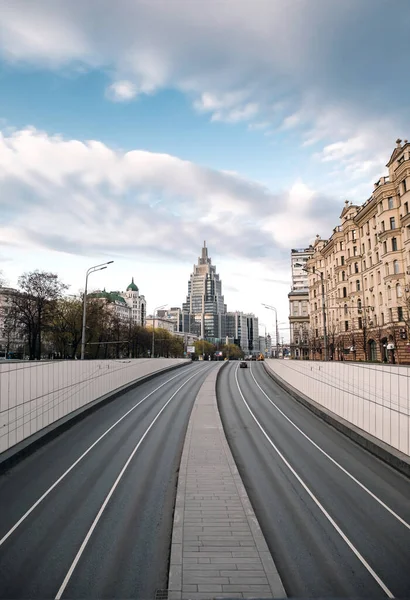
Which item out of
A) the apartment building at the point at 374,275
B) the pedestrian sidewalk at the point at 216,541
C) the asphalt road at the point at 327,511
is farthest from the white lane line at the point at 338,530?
the apartment building at the point at 374,275

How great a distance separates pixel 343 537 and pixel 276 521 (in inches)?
75.4

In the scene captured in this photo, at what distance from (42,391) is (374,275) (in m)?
44.0

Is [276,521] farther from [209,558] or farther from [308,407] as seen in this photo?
[308,407]

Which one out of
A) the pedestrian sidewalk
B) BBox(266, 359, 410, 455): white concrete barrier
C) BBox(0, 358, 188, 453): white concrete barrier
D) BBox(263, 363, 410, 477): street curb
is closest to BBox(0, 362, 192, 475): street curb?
BBox(0, 358, 188, 453): white concrete barrier

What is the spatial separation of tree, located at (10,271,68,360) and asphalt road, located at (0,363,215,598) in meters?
34.0

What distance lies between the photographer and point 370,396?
63.0 feet

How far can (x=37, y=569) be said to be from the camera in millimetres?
9070

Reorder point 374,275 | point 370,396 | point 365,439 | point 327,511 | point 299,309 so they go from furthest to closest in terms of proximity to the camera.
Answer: point 299,309, point 374,275, point 370,396, point 365,439, point 327,511

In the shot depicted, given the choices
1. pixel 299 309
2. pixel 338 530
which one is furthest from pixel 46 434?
pixel 299 309

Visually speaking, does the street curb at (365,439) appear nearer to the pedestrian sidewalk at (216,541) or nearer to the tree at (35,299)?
the pedestrian sidewalk at (216,541)

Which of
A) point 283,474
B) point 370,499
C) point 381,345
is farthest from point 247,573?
point 381,345

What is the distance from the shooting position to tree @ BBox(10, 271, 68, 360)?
169 ft

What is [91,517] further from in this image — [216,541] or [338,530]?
[338,530]

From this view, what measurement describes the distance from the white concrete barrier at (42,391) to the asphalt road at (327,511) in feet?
33.1
